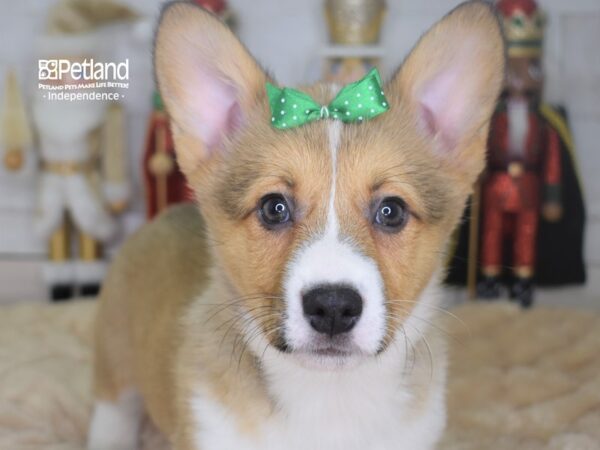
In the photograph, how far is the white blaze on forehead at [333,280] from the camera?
1676mm

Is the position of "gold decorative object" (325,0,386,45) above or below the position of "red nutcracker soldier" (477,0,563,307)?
above

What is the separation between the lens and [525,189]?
3.70 m

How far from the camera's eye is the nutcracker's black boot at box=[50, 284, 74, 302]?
162 inches

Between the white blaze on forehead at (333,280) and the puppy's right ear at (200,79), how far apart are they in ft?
1.74

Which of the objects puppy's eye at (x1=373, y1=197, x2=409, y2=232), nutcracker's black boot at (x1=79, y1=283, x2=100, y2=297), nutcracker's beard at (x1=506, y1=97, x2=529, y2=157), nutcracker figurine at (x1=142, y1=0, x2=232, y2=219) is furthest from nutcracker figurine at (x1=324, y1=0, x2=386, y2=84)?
puppy's eye at (x1=373, y1=197, x2=409, y2=232)

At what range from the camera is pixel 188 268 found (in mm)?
2523

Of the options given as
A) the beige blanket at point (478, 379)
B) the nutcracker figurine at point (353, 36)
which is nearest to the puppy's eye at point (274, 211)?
the beige blanket at point (478, 379)

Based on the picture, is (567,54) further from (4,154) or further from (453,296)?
(4,154)

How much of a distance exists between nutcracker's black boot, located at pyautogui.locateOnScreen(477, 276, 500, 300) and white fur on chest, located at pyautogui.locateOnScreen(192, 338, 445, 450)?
1920mm

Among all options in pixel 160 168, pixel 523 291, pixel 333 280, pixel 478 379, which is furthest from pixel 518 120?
pixel 333 280

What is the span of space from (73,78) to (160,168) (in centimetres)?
58

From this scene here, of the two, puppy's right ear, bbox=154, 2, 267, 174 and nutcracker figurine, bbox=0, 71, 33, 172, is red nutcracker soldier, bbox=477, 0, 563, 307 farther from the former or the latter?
nutcracker figurine, bbox=0, 71, 33, 172

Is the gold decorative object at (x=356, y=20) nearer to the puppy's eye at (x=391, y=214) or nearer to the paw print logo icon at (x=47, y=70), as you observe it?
the paw print logo icon at (x=47, y=70)

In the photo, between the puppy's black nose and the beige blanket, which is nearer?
the puppy's black nose
